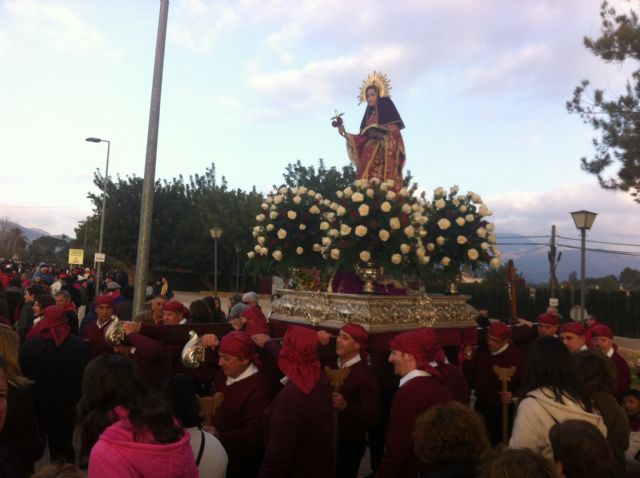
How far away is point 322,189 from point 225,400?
3019 cm

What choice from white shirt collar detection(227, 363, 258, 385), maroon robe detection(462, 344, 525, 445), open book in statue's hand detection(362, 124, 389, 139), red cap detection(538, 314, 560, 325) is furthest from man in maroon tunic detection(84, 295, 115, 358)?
open book in statue's hand detection(362, 124, 389, 139)

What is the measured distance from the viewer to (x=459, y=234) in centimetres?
722

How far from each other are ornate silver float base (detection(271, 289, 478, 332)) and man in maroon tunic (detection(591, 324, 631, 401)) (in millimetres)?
1349

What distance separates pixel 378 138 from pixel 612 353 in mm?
4883

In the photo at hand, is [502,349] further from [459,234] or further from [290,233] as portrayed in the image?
[290,233]

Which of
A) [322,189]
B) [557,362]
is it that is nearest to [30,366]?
[557,362]

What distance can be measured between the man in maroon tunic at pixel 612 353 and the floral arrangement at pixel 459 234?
149 centimetres

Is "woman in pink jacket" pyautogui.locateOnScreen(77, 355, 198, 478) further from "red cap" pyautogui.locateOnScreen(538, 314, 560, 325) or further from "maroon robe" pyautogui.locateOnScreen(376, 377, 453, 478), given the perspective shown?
"red cap" pyautogui.locateOnScreen(538, 314, 560, 325)

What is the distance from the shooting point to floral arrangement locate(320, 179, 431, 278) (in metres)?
6.39

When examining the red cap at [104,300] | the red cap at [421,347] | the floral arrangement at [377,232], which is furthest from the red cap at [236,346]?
the red cap at [104,300]

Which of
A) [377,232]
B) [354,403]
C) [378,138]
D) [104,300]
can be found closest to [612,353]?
[377,232]

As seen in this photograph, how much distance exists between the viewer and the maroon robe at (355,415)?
421cm

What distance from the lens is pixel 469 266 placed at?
24.6 feet

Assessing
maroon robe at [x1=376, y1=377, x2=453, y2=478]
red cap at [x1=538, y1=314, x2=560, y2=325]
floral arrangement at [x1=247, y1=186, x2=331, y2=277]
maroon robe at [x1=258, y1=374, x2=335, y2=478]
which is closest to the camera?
maroon robe at [x1=258, y1=374, x2=335, y2=478]
